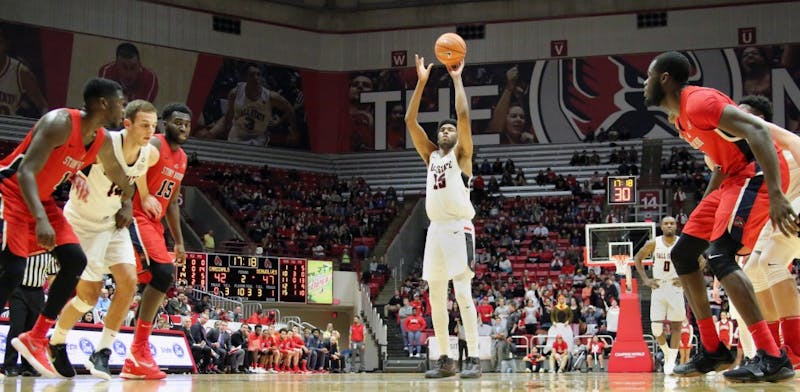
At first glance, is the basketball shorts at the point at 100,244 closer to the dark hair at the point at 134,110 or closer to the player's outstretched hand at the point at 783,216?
the dark hair at the point at 134,110

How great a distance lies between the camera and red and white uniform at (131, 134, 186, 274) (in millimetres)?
8570

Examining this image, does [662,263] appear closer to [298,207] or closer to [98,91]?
[98,91]

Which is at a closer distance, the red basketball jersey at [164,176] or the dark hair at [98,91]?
the dark hair at [98,91]

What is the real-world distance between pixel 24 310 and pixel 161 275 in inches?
95.3

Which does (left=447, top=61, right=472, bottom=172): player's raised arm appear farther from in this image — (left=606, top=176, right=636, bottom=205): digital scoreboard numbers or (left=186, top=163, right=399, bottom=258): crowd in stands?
(left=186, top=163, right=399, bottom=258): crowd in stands

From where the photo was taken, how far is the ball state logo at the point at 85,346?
13.9 metres

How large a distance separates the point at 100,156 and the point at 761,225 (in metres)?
4.86

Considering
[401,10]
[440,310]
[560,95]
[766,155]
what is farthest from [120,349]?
[401,10]

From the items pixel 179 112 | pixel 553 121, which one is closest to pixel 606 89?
pixel 553 121

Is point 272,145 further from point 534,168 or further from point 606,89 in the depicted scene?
point 606,89

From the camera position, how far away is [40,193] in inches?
288

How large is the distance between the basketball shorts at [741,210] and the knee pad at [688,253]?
53mm

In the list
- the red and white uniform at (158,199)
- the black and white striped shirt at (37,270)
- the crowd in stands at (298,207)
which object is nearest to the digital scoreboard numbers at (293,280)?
the crowd in stands at (298,207)

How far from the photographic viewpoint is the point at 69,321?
8.25 metres
